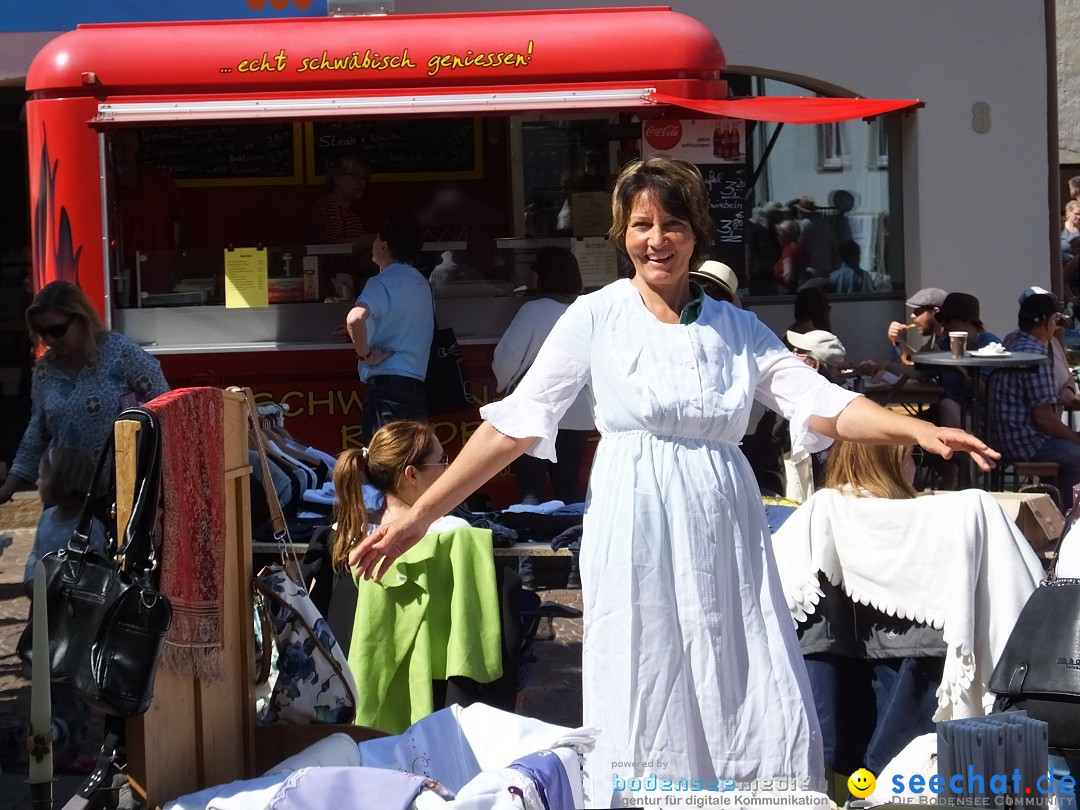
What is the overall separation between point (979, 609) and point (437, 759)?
1.61 m

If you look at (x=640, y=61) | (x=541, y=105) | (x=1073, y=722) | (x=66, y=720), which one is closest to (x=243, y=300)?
(x=541, y=105)

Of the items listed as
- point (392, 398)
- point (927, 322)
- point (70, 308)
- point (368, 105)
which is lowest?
point (392, 398)

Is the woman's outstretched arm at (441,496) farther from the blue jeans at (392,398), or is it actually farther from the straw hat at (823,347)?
the straw hat at (823,347)

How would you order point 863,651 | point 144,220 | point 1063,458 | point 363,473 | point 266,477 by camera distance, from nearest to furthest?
point 266,477 → point 863,651 → point 363,473 → point 1063,458 → point 144,220

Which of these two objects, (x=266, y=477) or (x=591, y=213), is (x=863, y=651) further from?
(x=591, y=213)

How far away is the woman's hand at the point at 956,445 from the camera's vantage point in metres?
2.88

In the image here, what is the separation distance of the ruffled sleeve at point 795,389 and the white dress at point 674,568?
5 cm

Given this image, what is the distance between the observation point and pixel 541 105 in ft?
23.0

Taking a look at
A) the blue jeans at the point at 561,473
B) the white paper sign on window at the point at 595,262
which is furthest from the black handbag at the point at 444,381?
the white paper sign on window at the point at 595,262

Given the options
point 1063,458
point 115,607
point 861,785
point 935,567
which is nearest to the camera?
point 115,607

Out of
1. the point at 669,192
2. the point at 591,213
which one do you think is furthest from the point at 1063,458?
the point at 669,192

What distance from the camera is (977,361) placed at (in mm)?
6906

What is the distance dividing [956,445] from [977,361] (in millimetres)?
4197

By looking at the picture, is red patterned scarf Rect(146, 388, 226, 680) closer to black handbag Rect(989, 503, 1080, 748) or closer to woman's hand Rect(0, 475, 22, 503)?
black handbag Rect(989, 503, 1080, 748)
